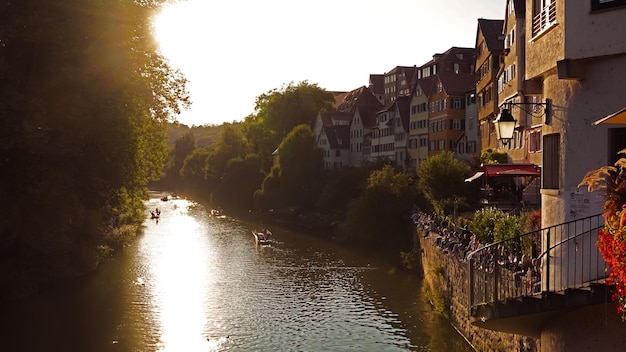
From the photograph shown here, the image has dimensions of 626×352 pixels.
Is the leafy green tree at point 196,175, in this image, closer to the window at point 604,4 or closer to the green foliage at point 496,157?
the green foliage at point 496,157

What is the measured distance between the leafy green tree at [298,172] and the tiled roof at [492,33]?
111 feet

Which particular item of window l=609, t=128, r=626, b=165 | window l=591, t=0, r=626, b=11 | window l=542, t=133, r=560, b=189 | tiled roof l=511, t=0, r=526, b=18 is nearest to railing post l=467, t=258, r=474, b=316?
window l=542, t=133, r=560, b=189

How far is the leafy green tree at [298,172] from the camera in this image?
8031 centimetres

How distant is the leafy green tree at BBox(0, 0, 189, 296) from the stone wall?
1478cm

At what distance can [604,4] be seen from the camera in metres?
9.70

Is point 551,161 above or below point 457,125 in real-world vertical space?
below

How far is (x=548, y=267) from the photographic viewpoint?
34.3 ft

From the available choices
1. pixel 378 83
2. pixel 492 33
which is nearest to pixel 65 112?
pixel 492 33

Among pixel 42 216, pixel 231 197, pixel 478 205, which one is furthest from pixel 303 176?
pixel 42 216

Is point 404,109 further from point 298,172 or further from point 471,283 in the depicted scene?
point 471,283

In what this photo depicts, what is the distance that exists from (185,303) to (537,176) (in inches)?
685

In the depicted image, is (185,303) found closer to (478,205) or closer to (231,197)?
(478,205)

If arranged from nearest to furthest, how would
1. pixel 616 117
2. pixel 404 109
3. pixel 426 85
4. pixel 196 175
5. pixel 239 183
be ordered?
pixel 616 117 < pixel 426 85 < pixel 404 109 < pixel 239 183 < pixel 196 175

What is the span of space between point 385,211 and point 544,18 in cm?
3999
